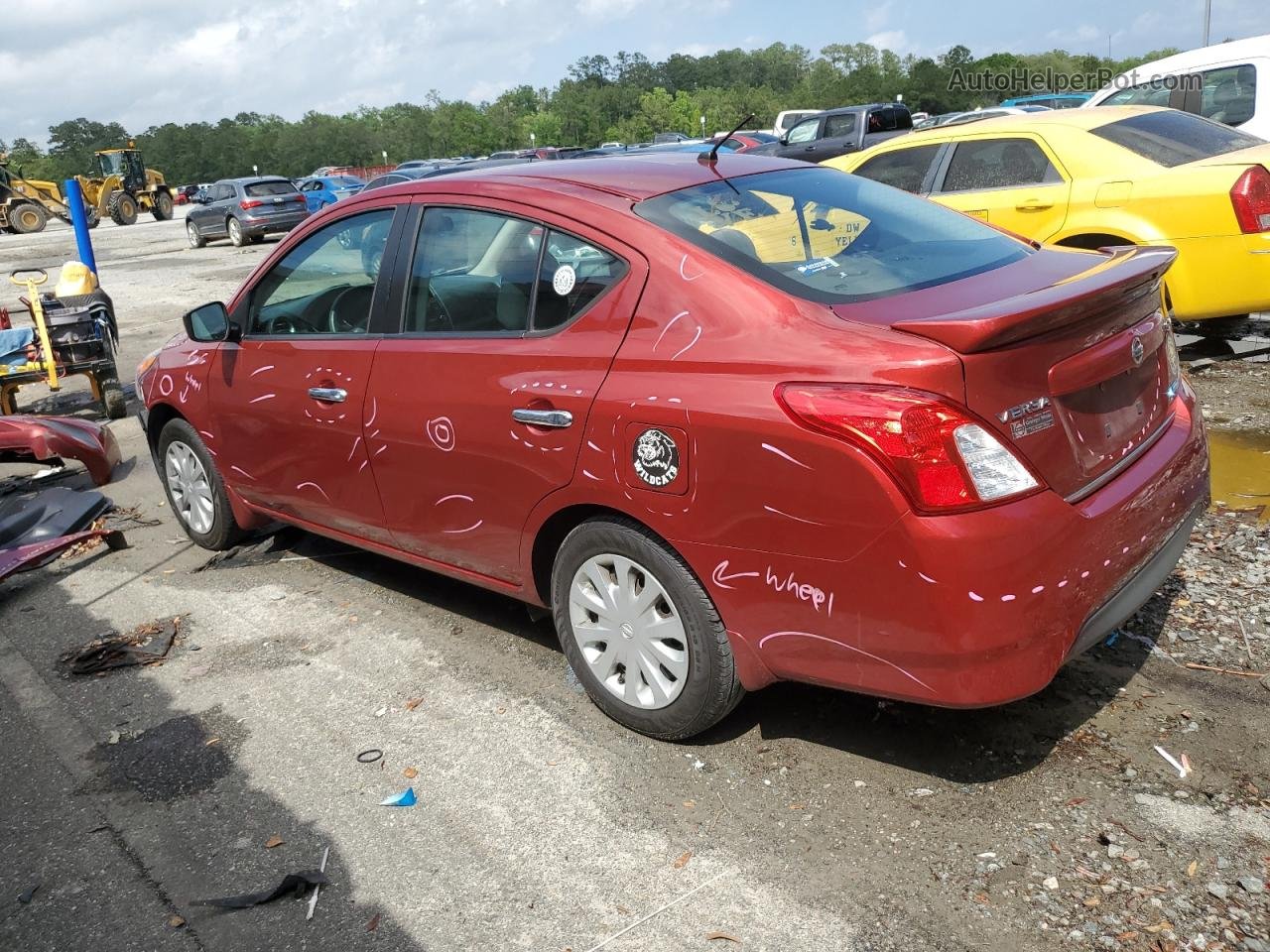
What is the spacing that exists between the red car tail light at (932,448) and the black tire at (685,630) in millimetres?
723

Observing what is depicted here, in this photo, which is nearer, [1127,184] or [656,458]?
[656,458]

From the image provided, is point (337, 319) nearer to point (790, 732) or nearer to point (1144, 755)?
point (790, 732)

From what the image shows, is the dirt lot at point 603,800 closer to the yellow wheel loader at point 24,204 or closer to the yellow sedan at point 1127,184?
the yellow sedan at point 1127,184

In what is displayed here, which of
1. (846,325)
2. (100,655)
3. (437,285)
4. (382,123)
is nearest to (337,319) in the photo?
(437,285)

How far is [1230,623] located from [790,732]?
1.69 m

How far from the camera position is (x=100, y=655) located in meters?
4.47

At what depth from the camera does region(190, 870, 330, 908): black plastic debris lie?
2898mm

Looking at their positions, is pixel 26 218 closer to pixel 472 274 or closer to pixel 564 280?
pixel 472 274

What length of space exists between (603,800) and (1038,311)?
5.92ft

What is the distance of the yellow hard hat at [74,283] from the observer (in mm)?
9109

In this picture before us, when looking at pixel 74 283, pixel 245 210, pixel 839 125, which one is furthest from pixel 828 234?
pixel 245 210

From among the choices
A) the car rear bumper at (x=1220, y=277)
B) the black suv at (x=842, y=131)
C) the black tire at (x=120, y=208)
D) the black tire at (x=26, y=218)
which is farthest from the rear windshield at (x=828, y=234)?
the black tire at (x=120, y=208)

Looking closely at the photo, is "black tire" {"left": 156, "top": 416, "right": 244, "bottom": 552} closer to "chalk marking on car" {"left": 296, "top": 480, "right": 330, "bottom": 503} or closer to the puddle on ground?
"chalk marking on car" {"left": 296, "top": 480, "right": 330, "bottom": 503}

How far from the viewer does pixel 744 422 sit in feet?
9.42
